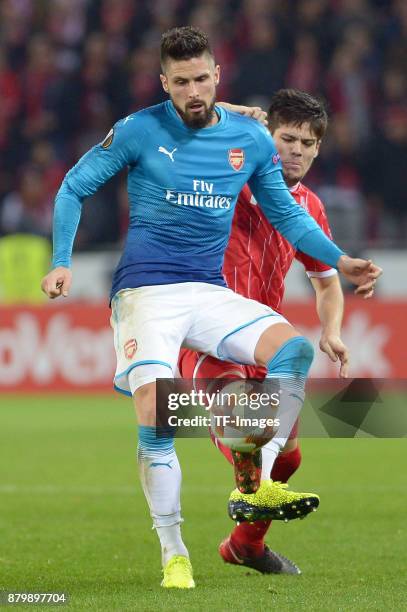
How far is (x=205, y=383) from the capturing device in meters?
5.59

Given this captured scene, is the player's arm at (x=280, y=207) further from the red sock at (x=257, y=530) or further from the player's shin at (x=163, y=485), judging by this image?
the red sock at (x=257, y=530)

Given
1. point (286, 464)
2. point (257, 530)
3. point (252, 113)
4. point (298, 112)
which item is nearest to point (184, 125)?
point (252, 113)

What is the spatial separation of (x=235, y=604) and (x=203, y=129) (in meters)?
1.96

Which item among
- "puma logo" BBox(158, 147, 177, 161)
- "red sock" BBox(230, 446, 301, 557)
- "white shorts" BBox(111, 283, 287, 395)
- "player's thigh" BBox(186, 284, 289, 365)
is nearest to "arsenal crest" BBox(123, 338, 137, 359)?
"white shorts" BBox(111, 283, 287, 395)

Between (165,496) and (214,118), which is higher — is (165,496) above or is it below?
below

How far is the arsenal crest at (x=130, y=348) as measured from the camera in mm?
5227

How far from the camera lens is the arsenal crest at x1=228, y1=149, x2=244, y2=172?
544cm

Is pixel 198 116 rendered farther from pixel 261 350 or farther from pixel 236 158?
pixel 261 350

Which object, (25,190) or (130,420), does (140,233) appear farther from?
(25,190)

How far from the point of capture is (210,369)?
5645 millimetres

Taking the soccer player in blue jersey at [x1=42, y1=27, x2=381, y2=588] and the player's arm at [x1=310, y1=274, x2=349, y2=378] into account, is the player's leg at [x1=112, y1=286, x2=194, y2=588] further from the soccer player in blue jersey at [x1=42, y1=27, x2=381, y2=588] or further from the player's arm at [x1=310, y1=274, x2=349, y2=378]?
the player's arm at [x1=310, y1=274, x2=349, y2=378]

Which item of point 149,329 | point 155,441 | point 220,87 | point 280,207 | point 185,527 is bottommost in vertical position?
point 185,527

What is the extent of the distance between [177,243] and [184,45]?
2.65ft

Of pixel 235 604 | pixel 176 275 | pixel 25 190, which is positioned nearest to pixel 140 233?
pixel 176 275
